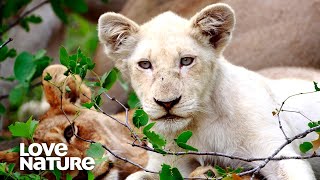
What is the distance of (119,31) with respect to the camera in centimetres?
436

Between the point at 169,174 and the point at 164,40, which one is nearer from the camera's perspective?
the point at 169,174

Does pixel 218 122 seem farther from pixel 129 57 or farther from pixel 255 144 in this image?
pixel 129 57

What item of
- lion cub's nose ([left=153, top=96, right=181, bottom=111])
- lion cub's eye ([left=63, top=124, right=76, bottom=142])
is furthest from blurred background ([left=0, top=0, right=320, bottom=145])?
lion cub's nose ([left=153, top=96, right=181, bottom=111])

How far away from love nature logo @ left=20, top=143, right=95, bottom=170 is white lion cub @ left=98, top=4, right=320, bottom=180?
0.94 ft

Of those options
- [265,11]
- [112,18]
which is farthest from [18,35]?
[112,18]

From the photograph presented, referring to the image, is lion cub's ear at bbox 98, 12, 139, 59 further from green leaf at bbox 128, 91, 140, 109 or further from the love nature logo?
the love nature logo

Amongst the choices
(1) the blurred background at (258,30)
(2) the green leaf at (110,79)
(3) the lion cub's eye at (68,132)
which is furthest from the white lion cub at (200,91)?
(1) the blurred background at (258,30)

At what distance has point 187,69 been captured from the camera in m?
4.05

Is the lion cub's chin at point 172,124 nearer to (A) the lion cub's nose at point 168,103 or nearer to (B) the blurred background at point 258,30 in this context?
(A) the lion cub's nose at point 168,103

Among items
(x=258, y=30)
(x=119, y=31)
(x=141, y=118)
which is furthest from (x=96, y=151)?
(x=258, y=30)

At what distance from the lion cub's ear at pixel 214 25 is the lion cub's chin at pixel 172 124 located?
18.2 inches

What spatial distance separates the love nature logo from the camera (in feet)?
14.3

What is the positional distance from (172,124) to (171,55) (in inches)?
12.8

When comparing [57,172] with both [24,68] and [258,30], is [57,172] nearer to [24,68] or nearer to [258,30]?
[24,68]
